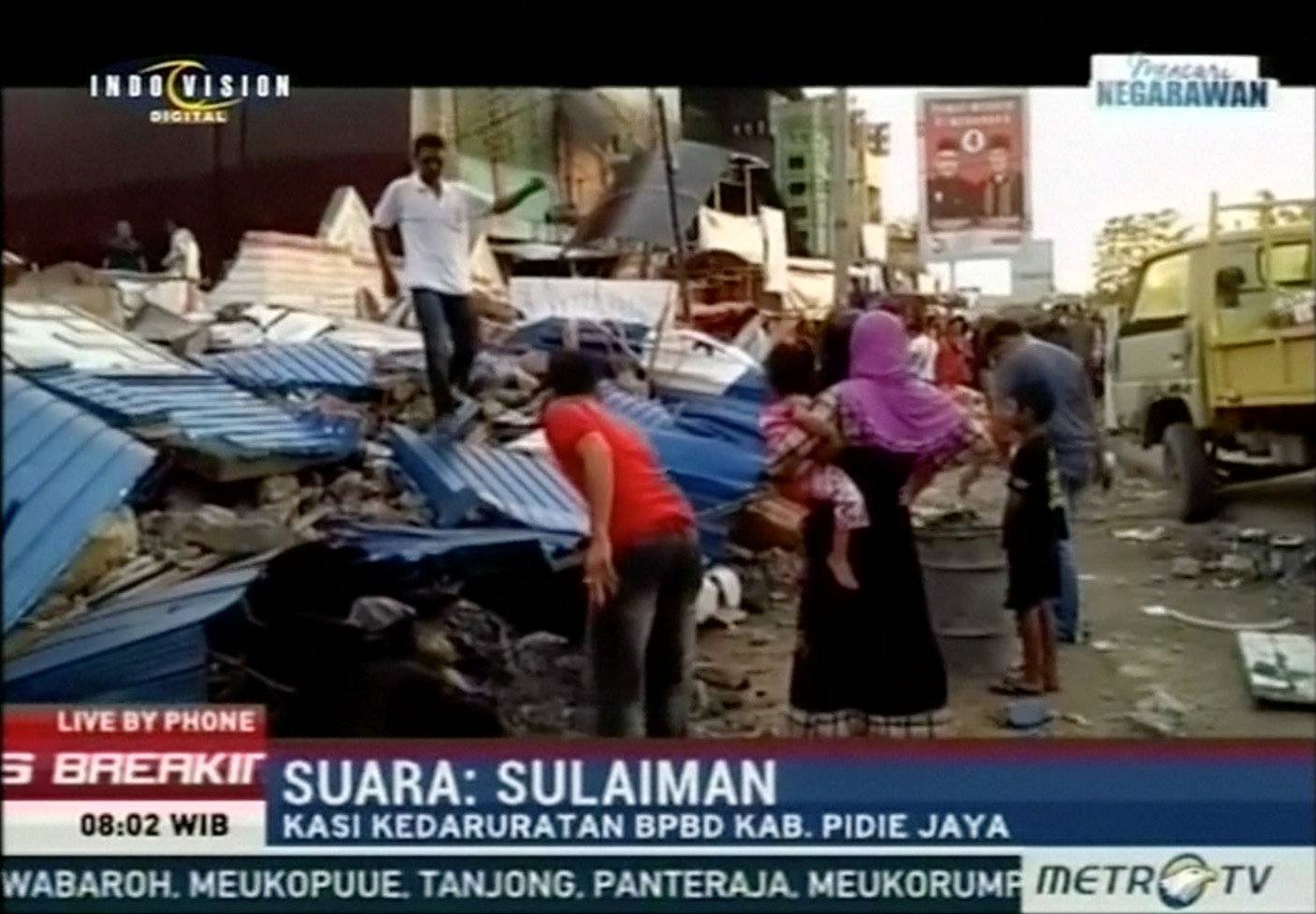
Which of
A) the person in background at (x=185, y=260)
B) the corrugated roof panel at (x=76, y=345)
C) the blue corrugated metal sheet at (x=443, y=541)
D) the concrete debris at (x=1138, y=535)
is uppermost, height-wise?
the person in background at (x=185, y=260)

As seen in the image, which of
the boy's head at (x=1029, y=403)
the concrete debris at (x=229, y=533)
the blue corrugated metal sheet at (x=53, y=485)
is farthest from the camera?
the boy's head at (x=1029, y=403)

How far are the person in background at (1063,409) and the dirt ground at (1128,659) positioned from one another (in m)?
0.03

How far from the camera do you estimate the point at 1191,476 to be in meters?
3.66

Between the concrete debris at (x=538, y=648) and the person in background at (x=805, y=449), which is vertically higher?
the person in background at (x=805, y=449)

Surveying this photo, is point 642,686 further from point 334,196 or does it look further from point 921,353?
point 334,196

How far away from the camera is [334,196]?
138 inches

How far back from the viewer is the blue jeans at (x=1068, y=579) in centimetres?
356

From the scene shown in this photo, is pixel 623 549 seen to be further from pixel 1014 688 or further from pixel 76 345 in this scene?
pixel 76 345

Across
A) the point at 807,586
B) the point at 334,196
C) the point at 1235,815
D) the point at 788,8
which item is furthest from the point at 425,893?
the point at 788,8

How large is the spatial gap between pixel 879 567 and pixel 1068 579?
0.39 meters

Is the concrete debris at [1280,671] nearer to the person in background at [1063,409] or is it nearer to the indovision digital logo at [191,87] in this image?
the person in background at [1063,409]

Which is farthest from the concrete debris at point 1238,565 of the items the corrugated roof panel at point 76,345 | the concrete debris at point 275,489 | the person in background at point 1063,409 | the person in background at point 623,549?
the corrugated roof panel at point 76,345

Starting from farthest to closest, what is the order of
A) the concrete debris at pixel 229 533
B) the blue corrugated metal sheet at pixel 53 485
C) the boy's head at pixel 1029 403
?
the boy's head at pixel 1029 403 < the concrete debris at pixel 229 533 < the blue corrugated metal sheet at pixel 53 485

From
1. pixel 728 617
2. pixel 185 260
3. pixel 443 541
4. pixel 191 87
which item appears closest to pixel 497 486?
pixel 443 541
